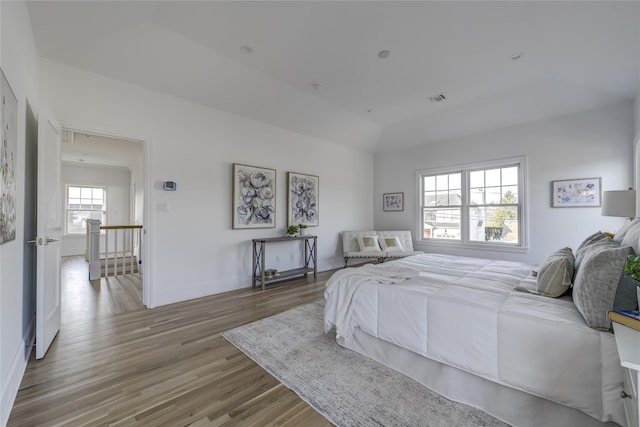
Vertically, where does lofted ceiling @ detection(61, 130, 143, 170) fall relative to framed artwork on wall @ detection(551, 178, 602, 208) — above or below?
above

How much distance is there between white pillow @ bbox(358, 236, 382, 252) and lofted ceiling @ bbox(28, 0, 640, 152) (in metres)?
2.60

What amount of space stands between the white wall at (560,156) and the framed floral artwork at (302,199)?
2695 millimetres

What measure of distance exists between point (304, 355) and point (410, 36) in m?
3.19

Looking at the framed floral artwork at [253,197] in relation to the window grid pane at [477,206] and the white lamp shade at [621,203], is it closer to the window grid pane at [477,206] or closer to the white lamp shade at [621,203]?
the window grid pane at [477,206]

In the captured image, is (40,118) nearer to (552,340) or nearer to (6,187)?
(6,187)

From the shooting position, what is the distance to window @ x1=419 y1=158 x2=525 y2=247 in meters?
4.64

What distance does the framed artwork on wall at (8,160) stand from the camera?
4.67 feet

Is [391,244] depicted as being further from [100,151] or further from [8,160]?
[100,151]

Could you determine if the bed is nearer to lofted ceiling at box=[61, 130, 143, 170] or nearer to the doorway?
the doorway

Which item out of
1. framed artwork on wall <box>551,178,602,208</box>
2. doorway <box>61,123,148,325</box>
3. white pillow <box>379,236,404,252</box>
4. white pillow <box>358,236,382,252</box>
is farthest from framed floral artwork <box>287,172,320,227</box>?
framed artwork on wall <box>551,178,602,208</box>

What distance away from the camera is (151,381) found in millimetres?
1868

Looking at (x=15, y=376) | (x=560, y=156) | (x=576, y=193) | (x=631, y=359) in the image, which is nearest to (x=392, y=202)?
(x=560, y=156)

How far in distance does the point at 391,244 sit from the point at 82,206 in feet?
28.1

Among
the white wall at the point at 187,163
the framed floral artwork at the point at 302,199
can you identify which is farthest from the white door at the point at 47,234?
the framed floral artwork at the point at 302,199
